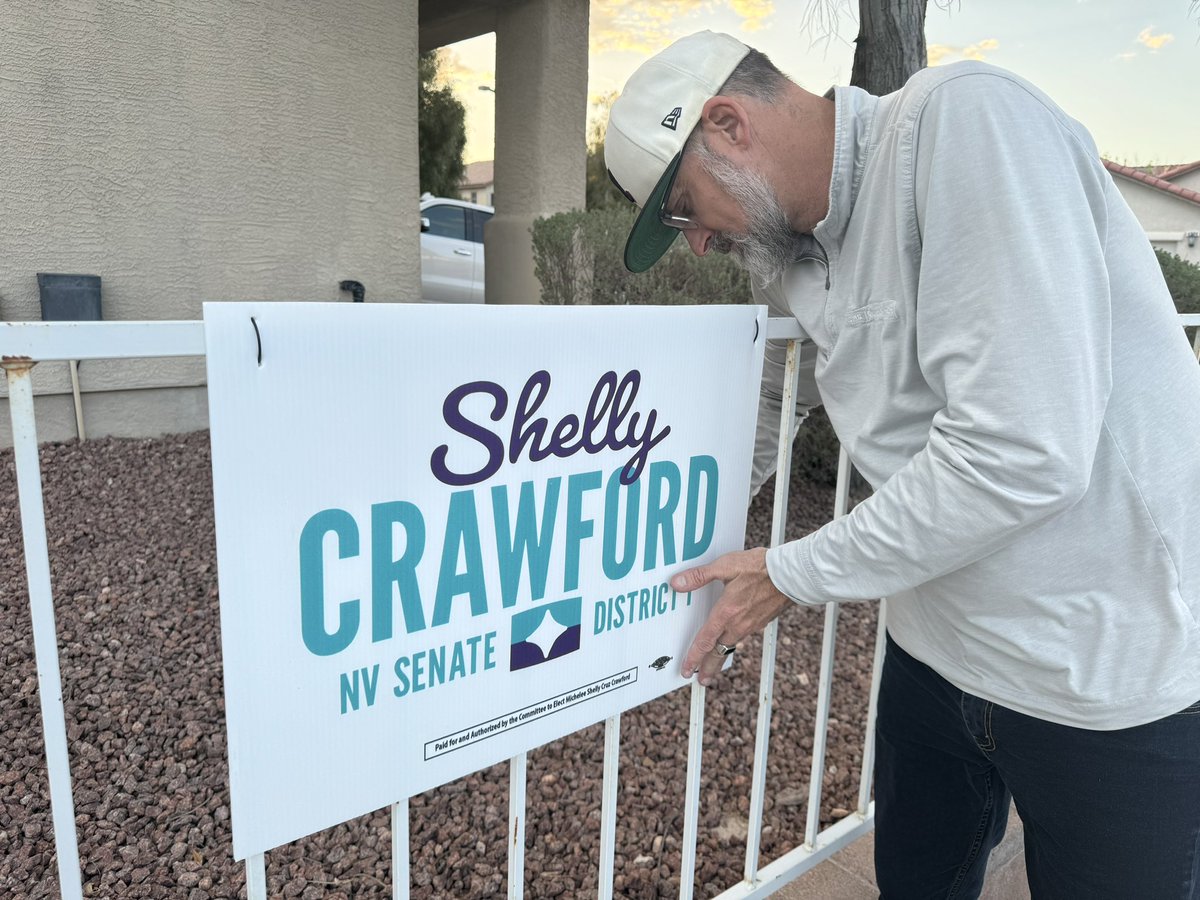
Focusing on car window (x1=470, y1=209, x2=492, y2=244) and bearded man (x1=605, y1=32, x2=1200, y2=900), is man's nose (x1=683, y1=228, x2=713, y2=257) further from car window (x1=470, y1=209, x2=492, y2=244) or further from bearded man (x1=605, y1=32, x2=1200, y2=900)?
car window (x1=470, y1=209, x2=492, y2=244)

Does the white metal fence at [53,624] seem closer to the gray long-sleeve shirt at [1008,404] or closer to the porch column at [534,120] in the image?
the gray long-sleeve shirt at [1008,404]

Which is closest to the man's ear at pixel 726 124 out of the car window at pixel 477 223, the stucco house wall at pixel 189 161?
the stucco house wall at pixel 189 161

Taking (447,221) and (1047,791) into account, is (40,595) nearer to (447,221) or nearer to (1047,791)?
(1047,791)

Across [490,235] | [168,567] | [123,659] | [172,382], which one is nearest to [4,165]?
[172,382]

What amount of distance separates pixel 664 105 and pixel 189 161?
508cm

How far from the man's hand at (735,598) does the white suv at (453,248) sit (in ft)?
33.7

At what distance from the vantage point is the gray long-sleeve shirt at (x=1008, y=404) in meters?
0.99

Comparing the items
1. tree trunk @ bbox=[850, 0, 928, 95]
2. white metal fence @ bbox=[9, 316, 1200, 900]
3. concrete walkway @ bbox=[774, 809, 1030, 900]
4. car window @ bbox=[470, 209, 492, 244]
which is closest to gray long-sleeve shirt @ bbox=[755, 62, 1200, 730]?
white metal fence @ bbox=[9, 316, 1200, 900]


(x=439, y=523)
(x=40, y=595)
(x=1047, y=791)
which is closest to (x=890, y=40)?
(x=1047, y=791)

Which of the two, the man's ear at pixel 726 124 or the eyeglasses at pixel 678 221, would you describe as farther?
the eyeglasses at pixel 678 221

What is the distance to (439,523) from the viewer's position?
115 cm

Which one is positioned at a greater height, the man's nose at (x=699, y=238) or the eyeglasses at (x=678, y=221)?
the eyeglasses at (x=678, y=221)

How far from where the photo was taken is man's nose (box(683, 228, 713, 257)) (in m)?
1.45

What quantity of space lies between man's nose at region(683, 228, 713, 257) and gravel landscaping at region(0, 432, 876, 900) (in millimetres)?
1571
